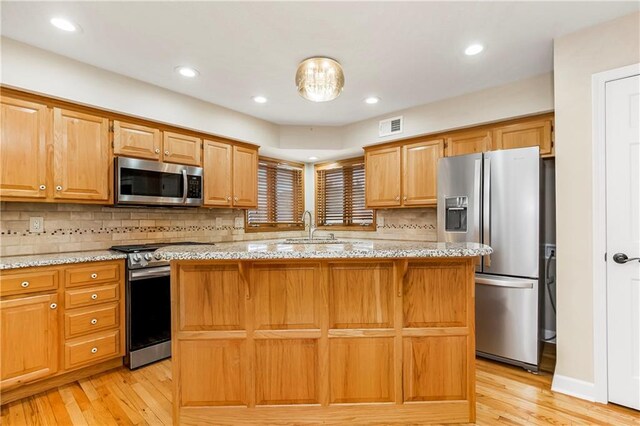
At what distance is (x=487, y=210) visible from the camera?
291 centimetres

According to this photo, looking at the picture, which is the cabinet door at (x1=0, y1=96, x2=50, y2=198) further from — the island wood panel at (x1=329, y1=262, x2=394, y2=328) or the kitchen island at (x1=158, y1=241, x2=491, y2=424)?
the island wood panel at (x1=329, y1=262, x2=394, y2=328)

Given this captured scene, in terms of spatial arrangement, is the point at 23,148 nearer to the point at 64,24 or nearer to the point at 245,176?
the point at 64,24

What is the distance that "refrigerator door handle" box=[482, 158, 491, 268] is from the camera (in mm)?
2900

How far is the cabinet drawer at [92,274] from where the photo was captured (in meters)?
2.53

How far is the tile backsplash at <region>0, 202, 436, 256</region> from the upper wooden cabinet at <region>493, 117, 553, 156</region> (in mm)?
1154

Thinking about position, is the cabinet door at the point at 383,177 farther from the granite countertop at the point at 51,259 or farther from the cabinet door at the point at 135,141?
the granite countertop at the point at 51,259

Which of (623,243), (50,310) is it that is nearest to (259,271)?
(50,310)

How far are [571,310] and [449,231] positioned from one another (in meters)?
1.13

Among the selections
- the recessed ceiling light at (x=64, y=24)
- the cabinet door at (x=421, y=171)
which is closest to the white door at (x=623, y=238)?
the cabinet door at (x=421, y=171)

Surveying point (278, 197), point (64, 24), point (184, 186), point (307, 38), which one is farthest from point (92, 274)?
point (278, 197)

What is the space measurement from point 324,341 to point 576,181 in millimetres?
2070

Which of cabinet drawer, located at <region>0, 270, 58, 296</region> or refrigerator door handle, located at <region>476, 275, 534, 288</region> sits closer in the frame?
cabinet drawer, located at <region>0, 270, 58, 296</region>

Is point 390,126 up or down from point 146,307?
up

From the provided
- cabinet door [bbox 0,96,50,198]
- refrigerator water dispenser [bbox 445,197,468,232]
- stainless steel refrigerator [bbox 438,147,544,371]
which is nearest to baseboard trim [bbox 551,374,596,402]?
stainless steel refrigerator [bbox 438,147,544,371]
